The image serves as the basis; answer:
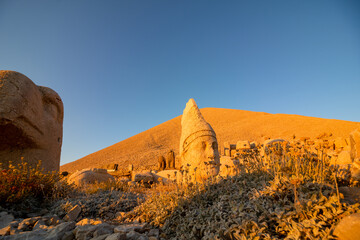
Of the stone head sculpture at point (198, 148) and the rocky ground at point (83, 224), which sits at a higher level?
the stone head sculpture at point (198, 148)

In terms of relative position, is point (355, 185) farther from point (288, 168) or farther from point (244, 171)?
point (244, 171)

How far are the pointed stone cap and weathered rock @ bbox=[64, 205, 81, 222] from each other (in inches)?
127

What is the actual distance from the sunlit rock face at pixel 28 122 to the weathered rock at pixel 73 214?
2998mm

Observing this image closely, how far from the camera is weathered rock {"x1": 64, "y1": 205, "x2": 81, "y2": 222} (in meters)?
4.08

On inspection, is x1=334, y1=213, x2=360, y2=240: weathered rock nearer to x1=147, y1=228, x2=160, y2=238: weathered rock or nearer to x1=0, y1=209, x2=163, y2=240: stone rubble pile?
x1=0, y1=209, x2=163, y2=240: stone rubble pile

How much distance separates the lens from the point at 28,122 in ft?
19.1


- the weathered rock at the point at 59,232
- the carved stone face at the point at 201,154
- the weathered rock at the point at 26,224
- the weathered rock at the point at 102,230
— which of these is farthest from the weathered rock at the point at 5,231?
the carved stone face at the point at 201,154

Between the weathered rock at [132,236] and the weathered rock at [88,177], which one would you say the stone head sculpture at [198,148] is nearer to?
the weathered rock at [132,236]

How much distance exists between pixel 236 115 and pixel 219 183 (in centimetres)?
5623

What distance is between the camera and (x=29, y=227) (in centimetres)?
349

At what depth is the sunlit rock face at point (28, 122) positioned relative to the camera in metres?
5.36

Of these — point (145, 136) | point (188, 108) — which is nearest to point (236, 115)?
point (145, 136)

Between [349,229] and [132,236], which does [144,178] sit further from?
[349,229]

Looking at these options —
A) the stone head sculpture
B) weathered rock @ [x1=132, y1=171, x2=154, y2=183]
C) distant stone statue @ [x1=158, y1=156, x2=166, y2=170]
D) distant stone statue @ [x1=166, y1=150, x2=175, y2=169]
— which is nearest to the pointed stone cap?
the stone head sculpture
